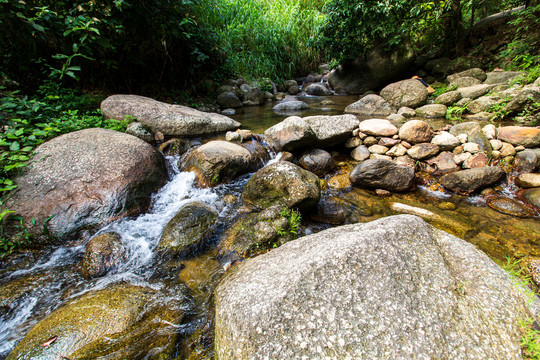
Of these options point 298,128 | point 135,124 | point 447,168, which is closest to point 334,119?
point 298,128

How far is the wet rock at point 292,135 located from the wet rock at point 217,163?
81 cm

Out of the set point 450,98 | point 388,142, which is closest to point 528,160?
point 388,142

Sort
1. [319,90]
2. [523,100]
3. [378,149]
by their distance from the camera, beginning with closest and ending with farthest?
[523,100] → [378,149] → [319,90]

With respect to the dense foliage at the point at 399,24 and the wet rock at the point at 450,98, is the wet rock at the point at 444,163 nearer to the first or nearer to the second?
the wet rock at the point at 450,98

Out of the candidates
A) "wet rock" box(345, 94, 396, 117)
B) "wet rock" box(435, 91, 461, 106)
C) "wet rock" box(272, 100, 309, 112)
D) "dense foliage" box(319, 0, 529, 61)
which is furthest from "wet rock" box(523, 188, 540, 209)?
"dense foliage" box(319, 0, 529, 61)

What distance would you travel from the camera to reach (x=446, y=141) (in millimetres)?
4293

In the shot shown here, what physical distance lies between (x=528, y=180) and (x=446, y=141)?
1256 millimetres

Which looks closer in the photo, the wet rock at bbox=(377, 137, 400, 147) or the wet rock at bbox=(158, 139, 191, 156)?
the wet rock at bbox=(158, 139, 191, 156)

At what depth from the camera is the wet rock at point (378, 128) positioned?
15.5 feet

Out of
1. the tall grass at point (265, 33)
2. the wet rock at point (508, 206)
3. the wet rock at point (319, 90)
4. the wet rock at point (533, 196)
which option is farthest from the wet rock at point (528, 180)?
the tall grass at point (265, 33)

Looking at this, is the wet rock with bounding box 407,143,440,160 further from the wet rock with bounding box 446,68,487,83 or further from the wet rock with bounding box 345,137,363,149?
the wet rock with bounding box 446,68,487,83

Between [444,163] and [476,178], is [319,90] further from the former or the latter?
[476,178]

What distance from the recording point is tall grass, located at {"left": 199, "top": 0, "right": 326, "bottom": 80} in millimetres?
9789

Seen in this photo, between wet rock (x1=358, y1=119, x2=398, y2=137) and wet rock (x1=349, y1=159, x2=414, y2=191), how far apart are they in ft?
3.73
